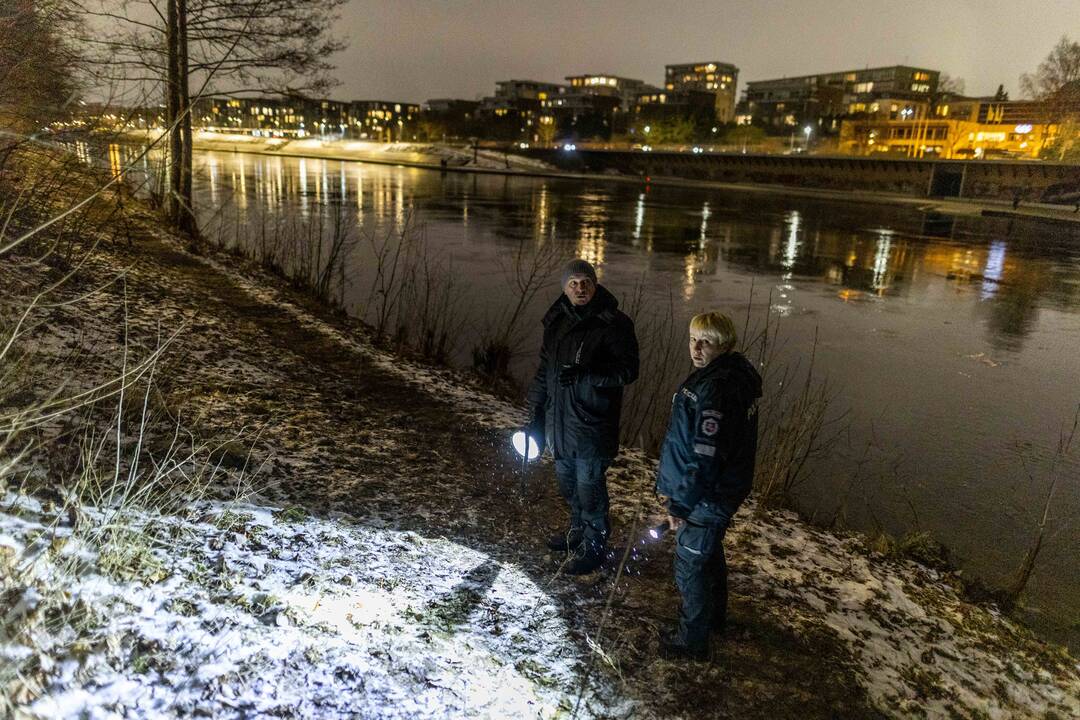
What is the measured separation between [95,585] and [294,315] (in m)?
7.62

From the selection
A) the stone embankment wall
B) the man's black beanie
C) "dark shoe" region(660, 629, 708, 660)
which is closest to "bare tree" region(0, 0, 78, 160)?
the man's black beanie

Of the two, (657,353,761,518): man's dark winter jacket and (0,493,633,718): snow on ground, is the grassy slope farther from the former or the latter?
(657,353,761,518): man's dark winter jacket

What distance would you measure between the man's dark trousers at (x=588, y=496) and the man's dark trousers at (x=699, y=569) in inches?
29.8

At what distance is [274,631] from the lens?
9.91 ft

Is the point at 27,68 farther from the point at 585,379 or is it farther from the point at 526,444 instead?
the point at 585,379

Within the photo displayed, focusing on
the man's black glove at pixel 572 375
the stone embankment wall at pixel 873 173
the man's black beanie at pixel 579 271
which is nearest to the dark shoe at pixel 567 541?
the man's black glove at pixel 572 375

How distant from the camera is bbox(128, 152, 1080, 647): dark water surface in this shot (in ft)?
21.5

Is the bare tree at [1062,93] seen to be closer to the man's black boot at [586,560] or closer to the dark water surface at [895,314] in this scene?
the dark water surface at [895,314]

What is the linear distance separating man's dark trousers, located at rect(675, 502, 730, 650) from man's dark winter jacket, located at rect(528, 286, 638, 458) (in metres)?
0.79

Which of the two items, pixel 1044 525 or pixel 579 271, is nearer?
pixel 579 271

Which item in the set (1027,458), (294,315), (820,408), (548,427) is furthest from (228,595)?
(1027,458)

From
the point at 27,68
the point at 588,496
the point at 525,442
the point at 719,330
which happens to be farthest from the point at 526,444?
the point at 27,68

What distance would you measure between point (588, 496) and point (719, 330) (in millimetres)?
1472

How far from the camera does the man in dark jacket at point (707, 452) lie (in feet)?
9.94
